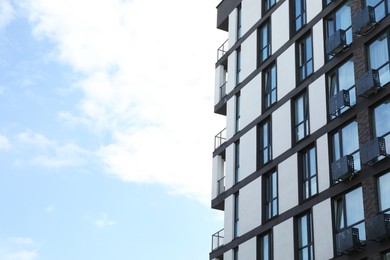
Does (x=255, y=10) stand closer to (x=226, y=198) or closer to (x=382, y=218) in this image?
(x=226, y=198)

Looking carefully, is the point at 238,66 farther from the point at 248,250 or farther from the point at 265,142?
the point at 248,250

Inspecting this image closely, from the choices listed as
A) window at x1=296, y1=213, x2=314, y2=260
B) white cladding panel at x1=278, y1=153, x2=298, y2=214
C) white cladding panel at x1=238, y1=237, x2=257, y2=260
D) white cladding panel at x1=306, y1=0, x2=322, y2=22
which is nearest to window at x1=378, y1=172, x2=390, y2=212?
window at x1=296, y1=213, x2=314, y2=260

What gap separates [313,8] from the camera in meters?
41.0

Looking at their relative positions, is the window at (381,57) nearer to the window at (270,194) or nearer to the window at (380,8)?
the window at (380,8)

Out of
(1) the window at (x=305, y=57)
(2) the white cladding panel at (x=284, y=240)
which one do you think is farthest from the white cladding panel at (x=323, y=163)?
(1) the window at (x=305, y=57)

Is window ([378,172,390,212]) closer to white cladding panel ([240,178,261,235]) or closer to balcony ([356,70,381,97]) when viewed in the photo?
balcony ([356,70,381,97])

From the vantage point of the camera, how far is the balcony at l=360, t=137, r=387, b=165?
3312cm

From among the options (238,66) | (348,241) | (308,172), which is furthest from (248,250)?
(238,66)

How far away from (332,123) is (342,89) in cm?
158

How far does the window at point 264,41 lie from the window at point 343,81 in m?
7.15

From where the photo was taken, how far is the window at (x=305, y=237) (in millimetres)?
36791

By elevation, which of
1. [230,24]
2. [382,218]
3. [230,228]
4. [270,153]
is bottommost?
[382,218]

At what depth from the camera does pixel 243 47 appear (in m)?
48.0

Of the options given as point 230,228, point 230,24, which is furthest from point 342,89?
point 230,24
